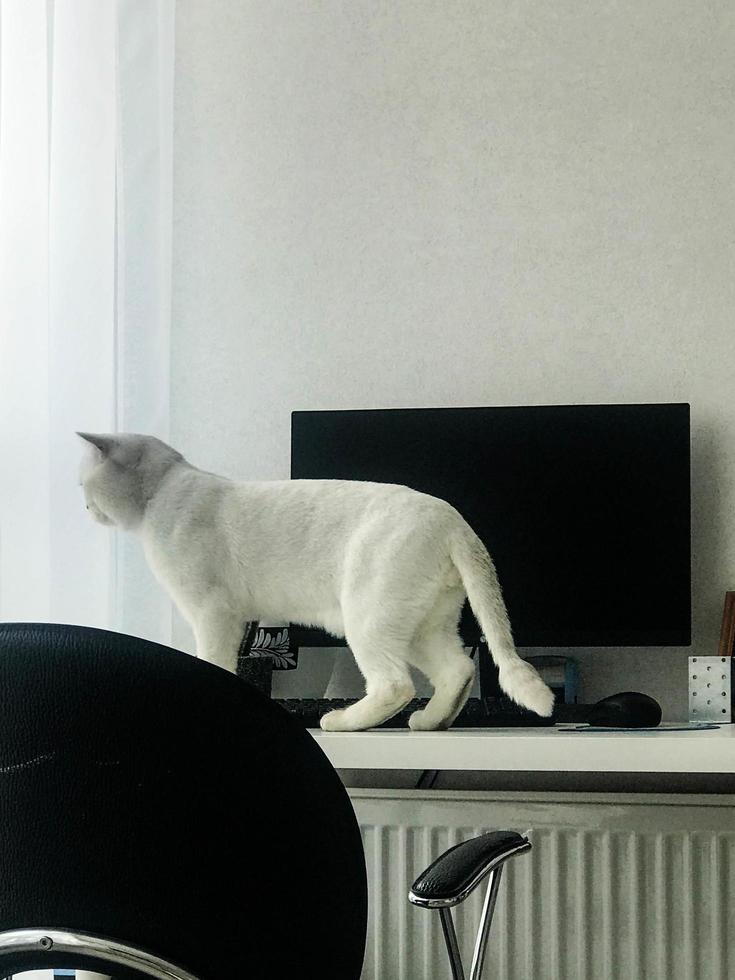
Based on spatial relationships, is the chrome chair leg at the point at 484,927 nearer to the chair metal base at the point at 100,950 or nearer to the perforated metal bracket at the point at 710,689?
the chair metal base at the point at 100,950

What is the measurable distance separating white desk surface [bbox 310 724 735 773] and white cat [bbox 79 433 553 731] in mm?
103

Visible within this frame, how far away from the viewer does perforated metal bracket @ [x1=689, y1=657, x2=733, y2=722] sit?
1735 millimetres

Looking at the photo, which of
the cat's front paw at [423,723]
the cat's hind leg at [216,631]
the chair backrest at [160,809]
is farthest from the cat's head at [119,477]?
the chair backrest at [160,809]

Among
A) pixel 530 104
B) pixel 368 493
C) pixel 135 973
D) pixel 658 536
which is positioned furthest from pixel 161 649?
pixel 530 104

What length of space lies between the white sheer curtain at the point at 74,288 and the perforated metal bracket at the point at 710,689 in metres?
0.82

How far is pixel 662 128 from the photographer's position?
2031mm

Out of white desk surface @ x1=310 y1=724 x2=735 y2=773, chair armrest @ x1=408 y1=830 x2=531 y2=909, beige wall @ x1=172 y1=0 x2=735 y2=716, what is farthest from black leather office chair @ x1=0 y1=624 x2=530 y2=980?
beige wall @ x1=172 y1=0 x2=735 y2=716

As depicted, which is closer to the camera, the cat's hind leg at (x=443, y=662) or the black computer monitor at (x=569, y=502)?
the cat's hind leg at (x=443, y=662)

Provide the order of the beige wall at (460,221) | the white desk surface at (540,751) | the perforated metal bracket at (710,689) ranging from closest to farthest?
the white desk surface at (540,751)
the perforated metal bracket at (710,689)
the beige wall at (460,221)

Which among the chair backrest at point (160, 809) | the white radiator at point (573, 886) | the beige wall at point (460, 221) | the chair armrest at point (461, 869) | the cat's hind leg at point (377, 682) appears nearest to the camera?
the chair backrest at point (160, 809)

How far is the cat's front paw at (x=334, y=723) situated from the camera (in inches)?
57.3

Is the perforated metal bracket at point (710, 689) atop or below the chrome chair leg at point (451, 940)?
atop

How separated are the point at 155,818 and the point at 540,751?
62cm

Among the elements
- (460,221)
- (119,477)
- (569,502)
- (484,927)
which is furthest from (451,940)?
(460,221)
